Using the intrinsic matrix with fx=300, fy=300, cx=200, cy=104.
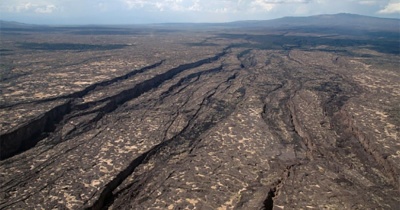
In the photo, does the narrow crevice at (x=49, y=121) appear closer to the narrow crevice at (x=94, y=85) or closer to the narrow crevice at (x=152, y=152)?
the narrow crevice at (x=94, y=85)

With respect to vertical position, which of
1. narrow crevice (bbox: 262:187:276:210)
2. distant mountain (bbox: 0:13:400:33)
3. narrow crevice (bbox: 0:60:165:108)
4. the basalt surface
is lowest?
narrow crevice (bbox: 262:187:276:210)

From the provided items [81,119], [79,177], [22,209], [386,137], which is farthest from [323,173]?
[81,119]

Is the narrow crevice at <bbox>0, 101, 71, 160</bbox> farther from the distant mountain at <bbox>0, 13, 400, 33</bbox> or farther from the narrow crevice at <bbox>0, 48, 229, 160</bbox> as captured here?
the distant mountain at <bbox>0, 13, 400, 33</bbox>

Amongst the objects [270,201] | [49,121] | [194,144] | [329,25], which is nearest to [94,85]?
[49,121]

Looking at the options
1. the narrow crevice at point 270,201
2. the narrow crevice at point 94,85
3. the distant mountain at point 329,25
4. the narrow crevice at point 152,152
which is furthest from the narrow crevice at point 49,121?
the distant mountain at point 329,25

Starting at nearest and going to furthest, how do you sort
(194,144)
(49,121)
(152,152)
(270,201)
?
(270,201) < (152,152) < (194,144) < (49,121)

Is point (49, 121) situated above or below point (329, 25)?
below

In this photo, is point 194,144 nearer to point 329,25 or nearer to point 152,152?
point 152,152

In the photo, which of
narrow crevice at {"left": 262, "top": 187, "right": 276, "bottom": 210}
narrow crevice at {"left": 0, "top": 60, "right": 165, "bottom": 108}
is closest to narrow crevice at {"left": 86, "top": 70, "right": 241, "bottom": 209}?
narrow crevice at {"left": 262, "top": 187, "right": 276, "bottom": 210}

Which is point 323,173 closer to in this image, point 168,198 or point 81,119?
point 168,198
